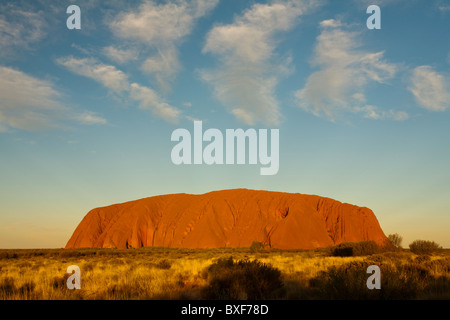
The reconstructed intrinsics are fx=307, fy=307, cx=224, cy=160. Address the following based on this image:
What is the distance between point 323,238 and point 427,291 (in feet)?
196

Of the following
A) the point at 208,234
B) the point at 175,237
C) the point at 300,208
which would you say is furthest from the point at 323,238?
the point at 175,237

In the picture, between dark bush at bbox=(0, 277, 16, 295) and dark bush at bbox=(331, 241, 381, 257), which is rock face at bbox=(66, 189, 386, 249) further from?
dark bush at bbox=(0, 277, 16, 295)

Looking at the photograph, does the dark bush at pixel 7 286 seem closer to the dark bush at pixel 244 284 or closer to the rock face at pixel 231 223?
the dark bush at pixel 244 284

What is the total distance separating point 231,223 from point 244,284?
63172 mm

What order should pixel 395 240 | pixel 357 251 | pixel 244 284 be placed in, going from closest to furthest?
pixel 244 284, pixel 357 251, pixel 395 240

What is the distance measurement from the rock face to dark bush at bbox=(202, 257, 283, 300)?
54979 millimetres

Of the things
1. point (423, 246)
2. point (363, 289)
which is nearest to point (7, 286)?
point (363, 289)

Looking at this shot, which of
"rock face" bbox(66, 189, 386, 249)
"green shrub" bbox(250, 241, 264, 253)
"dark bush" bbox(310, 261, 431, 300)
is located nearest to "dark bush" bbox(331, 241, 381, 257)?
"dark bush" bbox(310, 261, 431, 300)

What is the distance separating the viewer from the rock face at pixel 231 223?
6560 centimetres

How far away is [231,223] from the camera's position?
7119cm

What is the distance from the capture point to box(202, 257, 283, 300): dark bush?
8.66 m

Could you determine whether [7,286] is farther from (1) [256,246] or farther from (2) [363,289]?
(1) [256,246]
